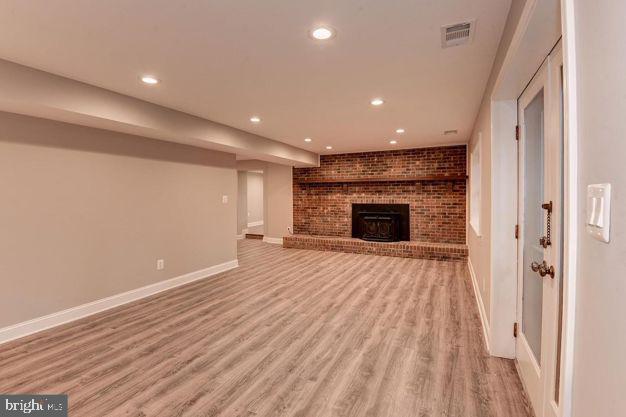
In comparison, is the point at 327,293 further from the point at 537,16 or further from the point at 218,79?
the point at 537,16

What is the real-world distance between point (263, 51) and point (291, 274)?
3.47 meters

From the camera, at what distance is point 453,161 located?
620 centimetres

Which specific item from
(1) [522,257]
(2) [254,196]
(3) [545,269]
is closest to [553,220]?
(3) [545,269]

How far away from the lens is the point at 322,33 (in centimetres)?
197

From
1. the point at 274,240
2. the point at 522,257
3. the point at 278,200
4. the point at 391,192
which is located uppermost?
the point at 391,192

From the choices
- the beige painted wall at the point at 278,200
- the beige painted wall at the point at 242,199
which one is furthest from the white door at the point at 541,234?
the beige painted wall at the point at 242,199

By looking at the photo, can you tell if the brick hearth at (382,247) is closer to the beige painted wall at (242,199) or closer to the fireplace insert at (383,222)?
the fireplace insert at (383,222)

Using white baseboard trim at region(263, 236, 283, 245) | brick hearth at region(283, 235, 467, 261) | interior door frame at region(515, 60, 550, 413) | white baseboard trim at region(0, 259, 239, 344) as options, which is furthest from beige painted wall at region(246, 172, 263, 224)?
interior door frame at region(515, 60, 550, 413)

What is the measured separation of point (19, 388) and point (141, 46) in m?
2.45

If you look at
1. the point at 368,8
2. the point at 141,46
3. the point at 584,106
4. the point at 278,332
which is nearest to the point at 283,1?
the point at 368,8

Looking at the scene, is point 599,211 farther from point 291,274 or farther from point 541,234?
point 291,274

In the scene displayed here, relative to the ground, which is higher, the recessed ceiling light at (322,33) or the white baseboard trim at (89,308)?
the recessed ceiling light at (322,33)

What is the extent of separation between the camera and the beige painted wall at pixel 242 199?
30.0 ft

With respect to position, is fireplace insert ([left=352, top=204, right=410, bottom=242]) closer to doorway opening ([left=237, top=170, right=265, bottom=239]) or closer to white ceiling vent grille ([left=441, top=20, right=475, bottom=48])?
doorway opening ([left=237, top=170, right=265, bottom=239])
